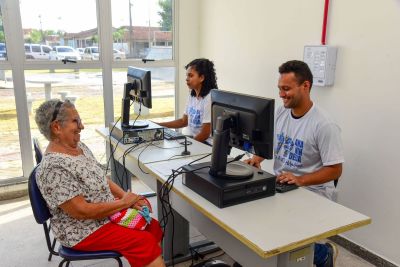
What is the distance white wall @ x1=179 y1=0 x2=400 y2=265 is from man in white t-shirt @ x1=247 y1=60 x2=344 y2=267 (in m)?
0.47

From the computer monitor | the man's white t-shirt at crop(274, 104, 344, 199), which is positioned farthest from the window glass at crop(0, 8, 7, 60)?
the man's white t-shirt at crop(274, 104, 344, 199)

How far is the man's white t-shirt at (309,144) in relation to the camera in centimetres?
184

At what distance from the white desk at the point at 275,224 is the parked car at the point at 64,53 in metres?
2.31

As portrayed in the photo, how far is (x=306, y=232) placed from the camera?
1.28 meters

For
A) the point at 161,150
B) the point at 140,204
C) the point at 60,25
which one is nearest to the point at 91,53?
the point at 60,25

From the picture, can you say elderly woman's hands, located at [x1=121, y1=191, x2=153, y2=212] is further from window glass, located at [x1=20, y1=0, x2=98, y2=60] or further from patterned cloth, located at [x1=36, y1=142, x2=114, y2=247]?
window glass, located at [x1=20, y1=0, x2=98, y2=60]

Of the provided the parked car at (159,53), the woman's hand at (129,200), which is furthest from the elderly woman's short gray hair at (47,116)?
the parked car at (159,53)

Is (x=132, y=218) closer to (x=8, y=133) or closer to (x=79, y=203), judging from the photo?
(x=79, y=203)

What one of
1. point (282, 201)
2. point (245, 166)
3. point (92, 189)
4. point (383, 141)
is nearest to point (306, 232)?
point (282, 201)

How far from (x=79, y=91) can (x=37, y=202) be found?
2.14 m

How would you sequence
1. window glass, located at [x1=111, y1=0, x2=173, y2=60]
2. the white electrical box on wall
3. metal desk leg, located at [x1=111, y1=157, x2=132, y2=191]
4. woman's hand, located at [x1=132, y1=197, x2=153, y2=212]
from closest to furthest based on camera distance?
woman's hand, located at [x1=132, y1=197, x2=153, y2=212]
the white electrical box on wall
metal desk leg, located at [x1=111, y1=157, x2=132, y2=191]
window glass, located at [x1=111, y1=0, x2=173, y2=60]

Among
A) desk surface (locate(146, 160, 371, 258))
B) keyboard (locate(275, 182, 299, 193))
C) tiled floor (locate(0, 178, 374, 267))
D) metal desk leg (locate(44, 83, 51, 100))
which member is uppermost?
metal desk leg (locate(44, 83, 51, 100))

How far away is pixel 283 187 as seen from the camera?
5.36 ft

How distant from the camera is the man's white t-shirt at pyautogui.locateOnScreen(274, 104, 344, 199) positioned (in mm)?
1845
